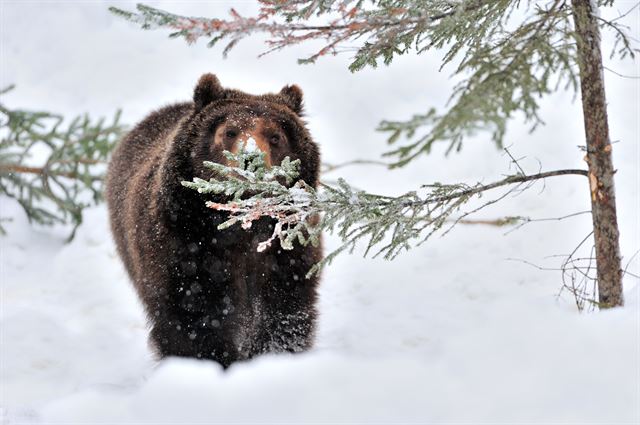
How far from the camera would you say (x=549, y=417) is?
3115 millimetres

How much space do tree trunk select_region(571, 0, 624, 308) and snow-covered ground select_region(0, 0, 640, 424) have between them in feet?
0.71

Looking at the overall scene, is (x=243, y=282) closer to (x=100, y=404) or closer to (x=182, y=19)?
(x=100, y=404)

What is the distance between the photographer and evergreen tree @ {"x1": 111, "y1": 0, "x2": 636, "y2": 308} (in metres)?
3.43

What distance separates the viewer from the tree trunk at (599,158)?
425 centimetres

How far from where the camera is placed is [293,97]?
6.11 meters

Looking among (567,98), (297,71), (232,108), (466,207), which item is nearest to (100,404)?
(232,108)

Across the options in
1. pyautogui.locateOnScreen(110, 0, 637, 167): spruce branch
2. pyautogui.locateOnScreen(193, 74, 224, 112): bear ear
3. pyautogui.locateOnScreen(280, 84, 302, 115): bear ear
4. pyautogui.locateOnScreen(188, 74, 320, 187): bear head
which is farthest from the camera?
pyautogui.locateOnScreen(280, 84, 302, 115): bear ear

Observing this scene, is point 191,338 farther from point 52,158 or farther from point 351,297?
point 52,158

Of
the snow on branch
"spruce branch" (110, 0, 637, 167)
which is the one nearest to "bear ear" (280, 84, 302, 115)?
the snow on branch

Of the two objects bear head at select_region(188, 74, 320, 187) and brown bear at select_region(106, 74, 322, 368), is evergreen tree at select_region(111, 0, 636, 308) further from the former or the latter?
brown bear at select_region(106, 74, 322, 368)

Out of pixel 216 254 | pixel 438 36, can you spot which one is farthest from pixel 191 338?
pixel 438 36

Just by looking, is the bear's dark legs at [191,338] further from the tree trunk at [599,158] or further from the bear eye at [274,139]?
the tree trunk at [599,158]

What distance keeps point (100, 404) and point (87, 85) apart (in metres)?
11.1

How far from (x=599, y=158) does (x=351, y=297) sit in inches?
159
